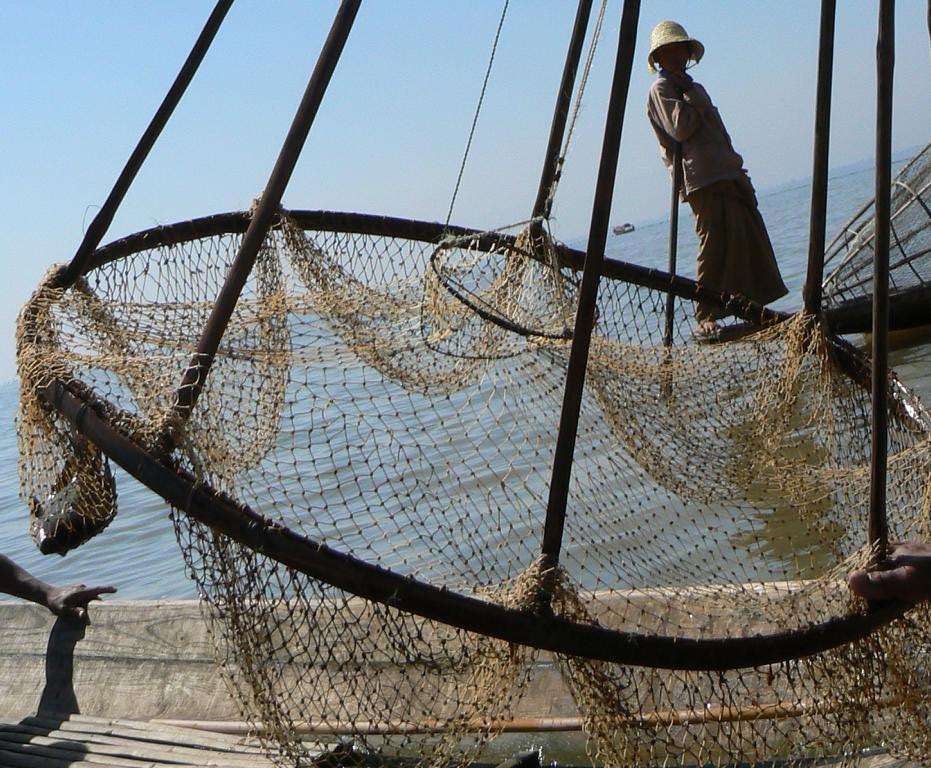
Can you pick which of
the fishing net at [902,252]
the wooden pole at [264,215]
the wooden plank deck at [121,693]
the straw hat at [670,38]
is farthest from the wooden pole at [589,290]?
the fishing net at [902,252]

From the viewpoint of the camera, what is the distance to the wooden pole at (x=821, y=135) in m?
3.00

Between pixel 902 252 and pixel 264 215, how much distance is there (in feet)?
20.4

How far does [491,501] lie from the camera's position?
486 centimetres

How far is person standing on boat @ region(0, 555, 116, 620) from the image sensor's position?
347cm

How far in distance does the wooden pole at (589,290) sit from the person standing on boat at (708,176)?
3.46 metres

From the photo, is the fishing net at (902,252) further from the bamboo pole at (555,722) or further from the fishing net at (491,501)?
the bamboo pole at (555,722)

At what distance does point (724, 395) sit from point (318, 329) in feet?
4.59

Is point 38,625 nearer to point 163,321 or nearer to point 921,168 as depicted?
A: point 163,321

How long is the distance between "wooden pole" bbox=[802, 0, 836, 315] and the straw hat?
8.28 feet

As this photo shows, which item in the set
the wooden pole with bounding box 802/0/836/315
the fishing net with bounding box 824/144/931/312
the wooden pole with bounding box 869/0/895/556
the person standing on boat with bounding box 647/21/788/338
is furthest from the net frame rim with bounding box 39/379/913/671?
the fishing net with bounding box 824/144/931/312

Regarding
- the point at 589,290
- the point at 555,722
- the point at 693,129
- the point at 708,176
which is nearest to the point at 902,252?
the point at 708,176

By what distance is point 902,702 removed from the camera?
236 centimetres

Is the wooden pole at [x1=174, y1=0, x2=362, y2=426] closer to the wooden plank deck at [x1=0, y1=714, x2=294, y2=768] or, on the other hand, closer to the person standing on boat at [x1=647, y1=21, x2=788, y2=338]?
the wooden plank deck at [x1=0, y1=714, x2=294, y2=768]

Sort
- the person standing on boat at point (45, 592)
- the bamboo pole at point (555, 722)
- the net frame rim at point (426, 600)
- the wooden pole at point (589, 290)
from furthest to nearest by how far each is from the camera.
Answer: the person standing on boat at point (45, 592) < the bamboo pole at point (555, 722) < the wooden pole at point (589, 290) < the net frame rim at point (426, 600)
